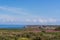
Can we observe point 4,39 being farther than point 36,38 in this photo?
No

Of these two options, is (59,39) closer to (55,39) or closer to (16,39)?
(55,39)

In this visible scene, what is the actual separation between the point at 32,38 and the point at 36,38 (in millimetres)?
521

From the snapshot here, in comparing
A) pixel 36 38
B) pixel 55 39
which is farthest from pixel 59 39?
pixel 36 38

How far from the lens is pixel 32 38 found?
27.8 m

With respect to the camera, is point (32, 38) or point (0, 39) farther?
point (32, 38)

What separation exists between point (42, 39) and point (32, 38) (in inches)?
64.9

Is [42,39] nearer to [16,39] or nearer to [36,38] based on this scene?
[36,38]

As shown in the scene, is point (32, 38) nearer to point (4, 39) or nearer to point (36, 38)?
point (36, 38)

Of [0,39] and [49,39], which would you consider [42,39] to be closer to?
[49,39]

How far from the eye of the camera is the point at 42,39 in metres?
26.7

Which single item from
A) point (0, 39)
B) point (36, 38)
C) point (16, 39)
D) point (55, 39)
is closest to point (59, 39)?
point (55, 39)

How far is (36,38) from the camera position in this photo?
2764 cm

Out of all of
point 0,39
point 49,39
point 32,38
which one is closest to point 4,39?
point 0,39

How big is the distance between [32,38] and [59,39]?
3.40 metres
